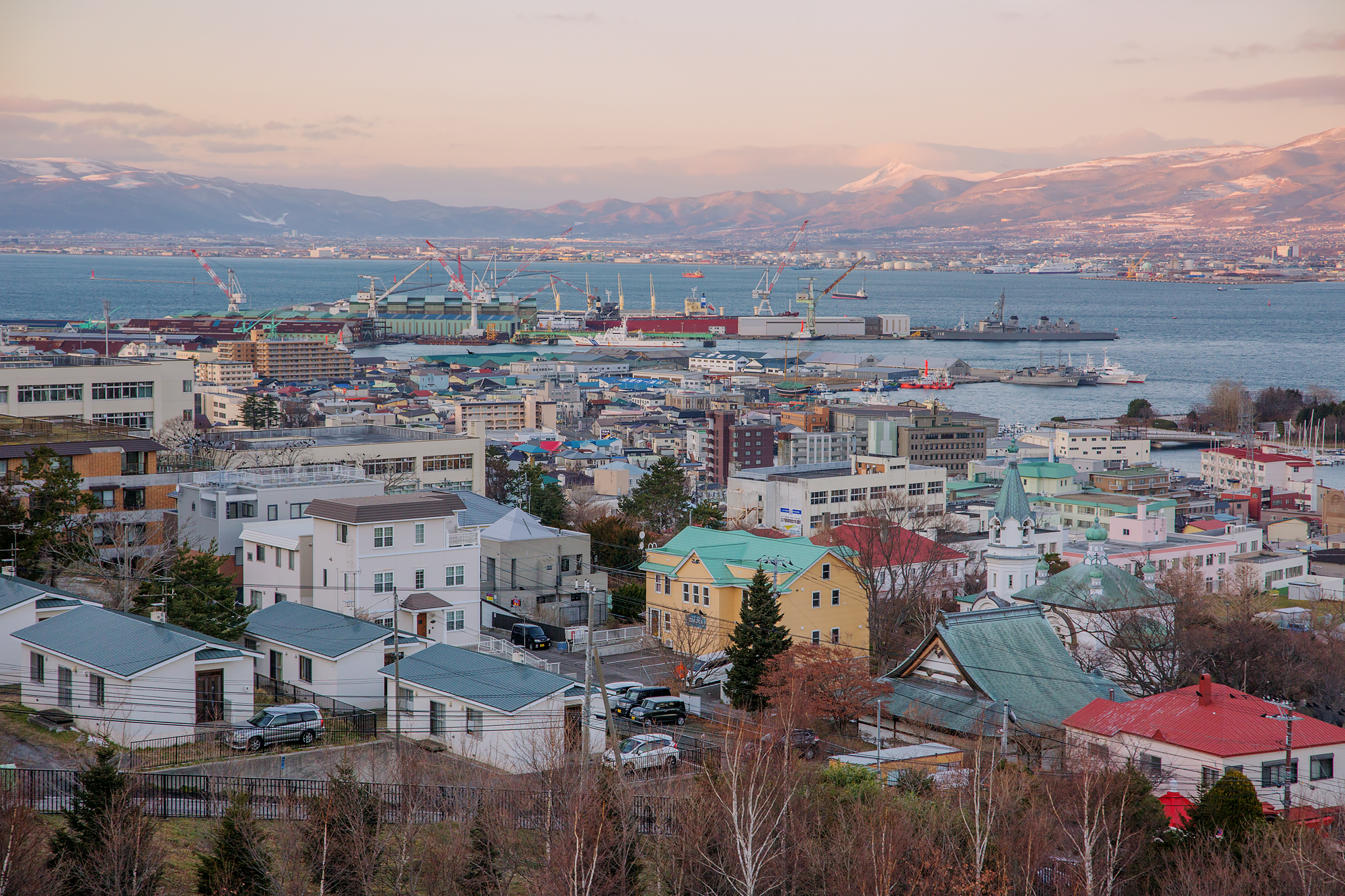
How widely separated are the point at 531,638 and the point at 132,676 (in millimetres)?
4044

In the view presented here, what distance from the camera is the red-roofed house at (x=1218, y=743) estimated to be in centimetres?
783

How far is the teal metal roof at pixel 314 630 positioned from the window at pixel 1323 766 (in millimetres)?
5470

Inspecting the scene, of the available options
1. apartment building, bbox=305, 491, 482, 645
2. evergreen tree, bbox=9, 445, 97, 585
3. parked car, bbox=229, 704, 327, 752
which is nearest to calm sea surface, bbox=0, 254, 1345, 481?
apartment building, bbox=305, 491, 482, 645

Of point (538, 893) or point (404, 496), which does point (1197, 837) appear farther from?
point (404, 496)

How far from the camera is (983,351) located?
72938mm

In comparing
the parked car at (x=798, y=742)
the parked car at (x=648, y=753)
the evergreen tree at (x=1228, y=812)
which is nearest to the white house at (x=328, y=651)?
the parked car at (x=648, y=753)

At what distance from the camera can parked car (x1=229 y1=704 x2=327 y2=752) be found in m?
7.05

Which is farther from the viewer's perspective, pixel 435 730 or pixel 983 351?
pixel 983 351

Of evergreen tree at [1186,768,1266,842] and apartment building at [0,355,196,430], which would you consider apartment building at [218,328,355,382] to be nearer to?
apartment building at [0,355,196,430]

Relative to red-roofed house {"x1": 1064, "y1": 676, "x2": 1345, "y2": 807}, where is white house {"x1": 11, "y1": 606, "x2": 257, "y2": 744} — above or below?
above

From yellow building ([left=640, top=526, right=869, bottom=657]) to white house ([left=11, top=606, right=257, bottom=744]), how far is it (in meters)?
4.34

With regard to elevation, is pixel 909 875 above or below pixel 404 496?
below

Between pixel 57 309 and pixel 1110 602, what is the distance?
267 ft

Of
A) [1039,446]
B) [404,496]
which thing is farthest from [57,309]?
[404,496]
